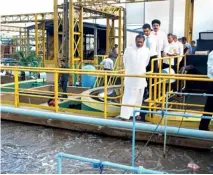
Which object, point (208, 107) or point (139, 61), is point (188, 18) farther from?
point (208, 107)

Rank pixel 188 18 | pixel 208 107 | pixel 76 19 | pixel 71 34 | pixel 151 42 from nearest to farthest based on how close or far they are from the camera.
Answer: pixel 208 107
pixel 151 42
pixel 188 18
pixel 71 34
pixel 76 19

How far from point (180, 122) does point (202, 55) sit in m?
2.54

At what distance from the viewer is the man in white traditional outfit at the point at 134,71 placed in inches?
218

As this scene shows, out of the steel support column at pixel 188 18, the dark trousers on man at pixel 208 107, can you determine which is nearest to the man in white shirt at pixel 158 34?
the dark trousers on man at pixel 208 107

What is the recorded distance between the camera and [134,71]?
18.5ft

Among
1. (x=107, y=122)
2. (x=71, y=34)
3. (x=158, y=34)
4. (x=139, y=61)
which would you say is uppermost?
(x=71, y=34)

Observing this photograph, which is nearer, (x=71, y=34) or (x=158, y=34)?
(x=158, y=34)

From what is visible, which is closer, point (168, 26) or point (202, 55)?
point (202, 55)

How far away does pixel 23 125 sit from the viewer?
677 cm

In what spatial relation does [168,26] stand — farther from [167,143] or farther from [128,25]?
[167,143]

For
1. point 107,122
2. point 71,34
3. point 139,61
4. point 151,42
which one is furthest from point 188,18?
point 107,122

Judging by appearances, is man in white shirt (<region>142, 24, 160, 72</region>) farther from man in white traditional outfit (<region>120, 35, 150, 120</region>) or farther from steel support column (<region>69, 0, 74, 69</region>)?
steel support column (<region>69, 0, 74, 69</region>)

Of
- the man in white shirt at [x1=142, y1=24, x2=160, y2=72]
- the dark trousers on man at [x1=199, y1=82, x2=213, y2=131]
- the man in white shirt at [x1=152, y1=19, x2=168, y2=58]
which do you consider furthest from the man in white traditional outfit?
the dark trousers on man at [x1=199, y1=82, x2=213, y2=131]

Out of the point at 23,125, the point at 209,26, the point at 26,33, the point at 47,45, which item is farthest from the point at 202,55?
the point at 26,33
